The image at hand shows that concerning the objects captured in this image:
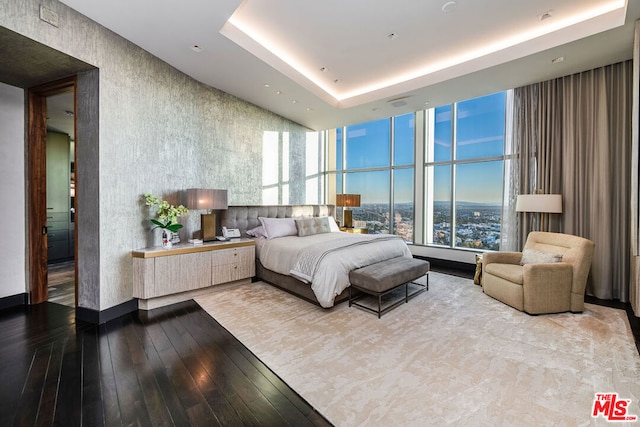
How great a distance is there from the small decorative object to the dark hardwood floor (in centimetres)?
108

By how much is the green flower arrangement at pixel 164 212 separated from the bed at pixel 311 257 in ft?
3.83

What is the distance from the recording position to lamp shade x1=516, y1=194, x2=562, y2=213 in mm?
3941

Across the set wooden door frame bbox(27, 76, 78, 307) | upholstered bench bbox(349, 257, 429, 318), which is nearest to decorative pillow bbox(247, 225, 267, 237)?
upholstered bench bbox(349, 257, 429, 318)

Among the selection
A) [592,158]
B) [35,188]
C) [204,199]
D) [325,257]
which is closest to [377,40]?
[325,257]

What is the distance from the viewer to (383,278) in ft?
10.6

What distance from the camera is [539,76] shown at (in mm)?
4113

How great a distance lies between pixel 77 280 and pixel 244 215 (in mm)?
2459

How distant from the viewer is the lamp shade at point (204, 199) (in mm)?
3832

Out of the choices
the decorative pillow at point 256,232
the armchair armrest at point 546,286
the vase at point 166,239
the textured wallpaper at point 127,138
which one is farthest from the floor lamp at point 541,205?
the vase at point 166,239

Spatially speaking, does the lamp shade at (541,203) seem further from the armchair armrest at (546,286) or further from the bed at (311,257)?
the bed at (311,257)

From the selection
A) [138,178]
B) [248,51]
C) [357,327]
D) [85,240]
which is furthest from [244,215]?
A: [357,327]

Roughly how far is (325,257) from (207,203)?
73.8 inches

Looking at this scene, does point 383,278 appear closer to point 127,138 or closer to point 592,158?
point 127,138

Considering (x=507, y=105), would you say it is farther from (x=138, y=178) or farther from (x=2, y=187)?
(x=2, y=187)
